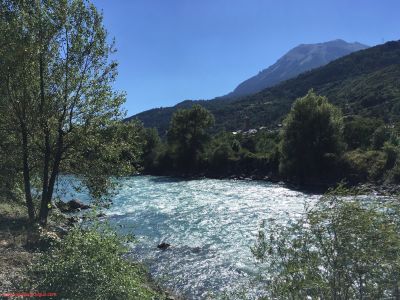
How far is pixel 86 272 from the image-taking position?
885 cm

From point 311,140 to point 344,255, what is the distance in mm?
52498

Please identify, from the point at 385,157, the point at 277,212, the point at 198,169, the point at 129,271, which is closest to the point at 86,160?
the point at 129,271

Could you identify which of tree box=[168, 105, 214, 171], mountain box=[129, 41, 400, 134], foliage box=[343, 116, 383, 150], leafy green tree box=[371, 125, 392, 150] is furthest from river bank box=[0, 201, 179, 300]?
mountain box=[129, 41, 400, 134]

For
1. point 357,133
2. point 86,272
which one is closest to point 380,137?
point 357,133

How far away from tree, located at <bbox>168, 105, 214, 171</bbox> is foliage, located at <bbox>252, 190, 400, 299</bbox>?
76757 mm

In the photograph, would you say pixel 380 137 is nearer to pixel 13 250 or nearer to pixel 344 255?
pixel 13 250

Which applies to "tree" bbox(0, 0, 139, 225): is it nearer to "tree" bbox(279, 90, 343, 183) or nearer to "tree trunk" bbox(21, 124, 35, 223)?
"tree trunk" bbox(21, 124, 35, 223)

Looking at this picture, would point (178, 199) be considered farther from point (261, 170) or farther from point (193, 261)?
point (261, 170)

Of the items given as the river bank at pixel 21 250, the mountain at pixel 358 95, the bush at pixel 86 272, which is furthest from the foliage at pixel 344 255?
the mountain at pixel 358 95

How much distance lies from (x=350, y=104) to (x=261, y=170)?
2471 inches

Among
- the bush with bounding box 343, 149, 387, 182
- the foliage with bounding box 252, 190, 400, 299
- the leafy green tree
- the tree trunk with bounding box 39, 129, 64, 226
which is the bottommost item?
the bush with bounding box 343, 149, 387, 182

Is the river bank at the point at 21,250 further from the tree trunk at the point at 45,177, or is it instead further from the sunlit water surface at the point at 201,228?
the sunlit water surface at the point at 201,228

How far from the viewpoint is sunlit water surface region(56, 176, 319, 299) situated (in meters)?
18.7

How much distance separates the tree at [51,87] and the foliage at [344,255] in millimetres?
12535
